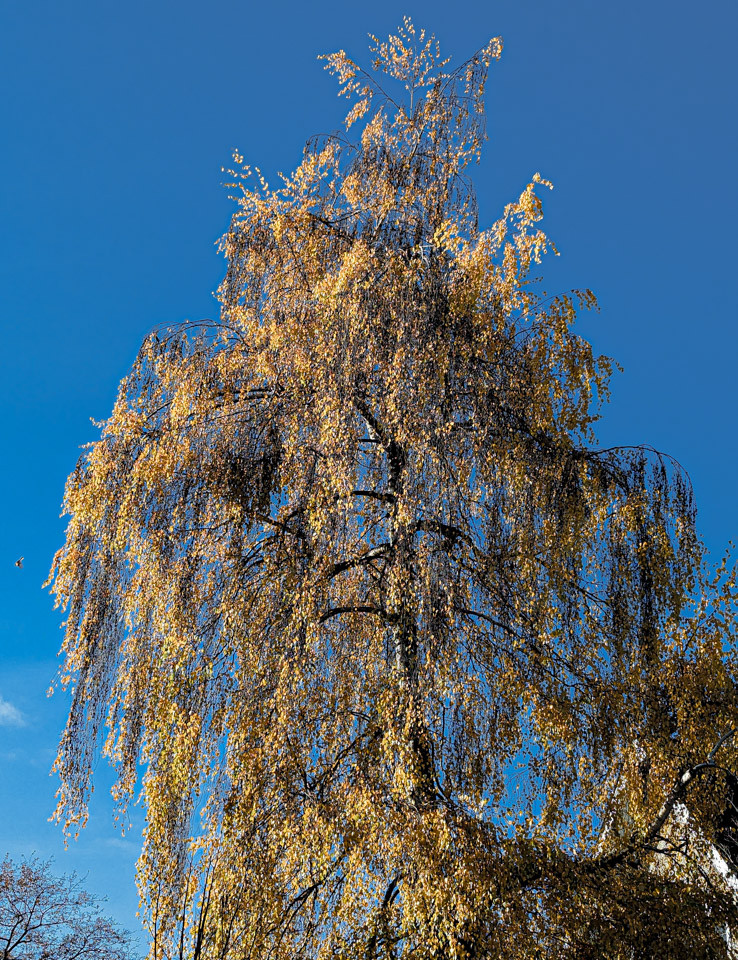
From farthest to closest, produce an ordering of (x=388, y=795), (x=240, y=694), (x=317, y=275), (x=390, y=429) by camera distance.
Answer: (x=317, y=275) → (x=390, y=429) → (x=240, y=694) → (x=388, y=795)

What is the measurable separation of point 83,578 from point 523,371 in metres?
4.93

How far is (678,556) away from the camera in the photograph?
894 centimetres

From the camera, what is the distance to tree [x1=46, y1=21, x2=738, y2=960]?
6.96 metres

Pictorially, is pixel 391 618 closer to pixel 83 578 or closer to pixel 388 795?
pixel 388 795

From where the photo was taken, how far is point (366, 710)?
→ 796 centimetres

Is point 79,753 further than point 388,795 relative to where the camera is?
Yes

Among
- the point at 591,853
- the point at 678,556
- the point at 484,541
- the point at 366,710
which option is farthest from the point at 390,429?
the point at 591,853

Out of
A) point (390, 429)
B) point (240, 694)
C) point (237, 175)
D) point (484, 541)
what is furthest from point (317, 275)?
point (240, 694)

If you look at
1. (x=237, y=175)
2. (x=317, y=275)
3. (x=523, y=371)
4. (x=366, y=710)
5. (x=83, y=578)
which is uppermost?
(x=237, y=175)

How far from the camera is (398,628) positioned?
8.03 m

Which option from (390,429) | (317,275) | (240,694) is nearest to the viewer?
(240,694)

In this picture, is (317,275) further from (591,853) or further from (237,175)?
(591,853)

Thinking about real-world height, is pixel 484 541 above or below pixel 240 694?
above

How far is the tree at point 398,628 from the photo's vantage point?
6.96m
